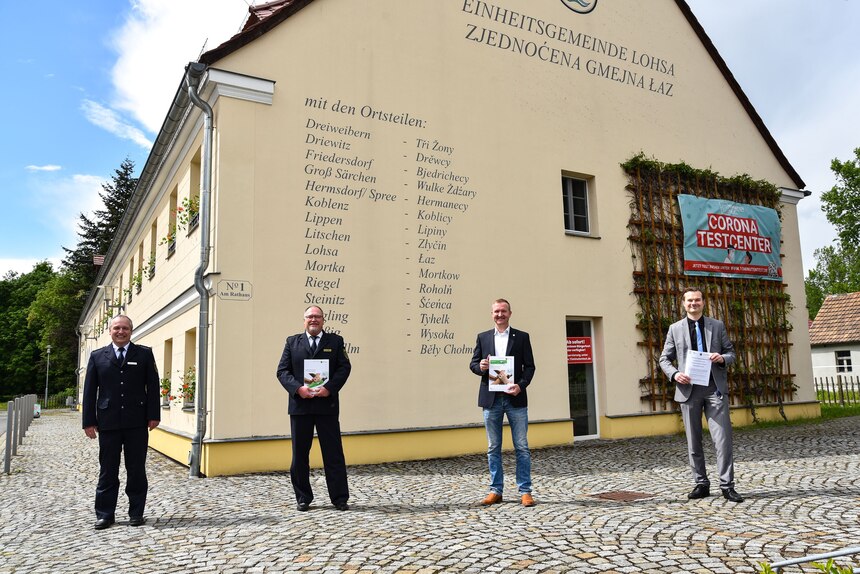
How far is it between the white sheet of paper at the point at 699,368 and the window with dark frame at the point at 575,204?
21.8 ft

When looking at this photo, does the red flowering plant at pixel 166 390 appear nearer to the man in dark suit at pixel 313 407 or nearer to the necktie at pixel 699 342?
the man in dark suit at pixel 313 407

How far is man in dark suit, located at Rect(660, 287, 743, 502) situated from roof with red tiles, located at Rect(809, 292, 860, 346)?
34408 millimetres

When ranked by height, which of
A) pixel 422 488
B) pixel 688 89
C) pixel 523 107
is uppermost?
pixel 688 89

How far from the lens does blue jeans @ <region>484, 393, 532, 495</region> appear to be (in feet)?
21.5

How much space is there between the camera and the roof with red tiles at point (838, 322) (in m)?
35.9

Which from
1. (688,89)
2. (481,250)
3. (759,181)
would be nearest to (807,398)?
(759,181)

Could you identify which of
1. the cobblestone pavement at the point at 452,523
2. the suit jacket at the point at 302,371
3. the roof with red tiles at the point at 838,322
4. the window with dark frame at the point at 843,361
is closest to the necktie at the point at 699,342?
the cobblestone pavement at the point at 452,523

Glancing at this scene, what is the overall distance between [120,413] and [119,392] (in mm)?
198

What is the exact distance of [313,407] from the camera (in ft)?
22.0

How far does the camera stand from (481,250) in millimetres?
11625

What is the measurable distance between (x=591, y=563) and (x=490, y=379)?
8.40 feet

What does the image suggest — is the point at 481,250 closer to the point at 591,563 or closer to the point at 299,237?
the point at 299,237

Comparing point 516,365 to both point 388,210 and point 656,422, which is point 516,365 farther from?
point 656,422

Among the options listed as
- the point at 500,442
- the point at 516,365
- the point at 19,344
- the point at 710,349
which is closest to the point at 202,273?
the point at 516,365
